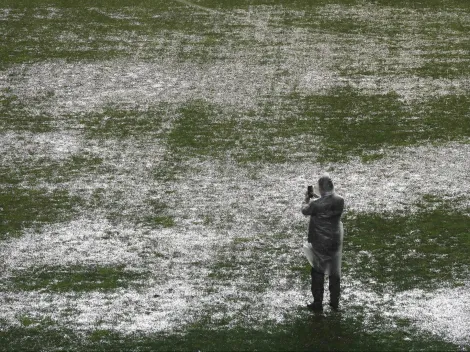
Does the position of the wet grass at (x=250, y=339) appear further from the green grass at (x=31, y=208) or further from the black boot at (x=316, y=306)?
the green grass at (x=31, y=208)

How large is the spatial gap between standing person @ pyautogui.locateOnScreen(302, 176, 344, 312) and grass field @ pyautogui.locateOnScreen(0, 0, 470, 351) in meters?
0.65

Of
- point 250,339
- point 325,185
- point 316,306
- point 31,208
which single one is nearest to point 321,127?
point 31,208

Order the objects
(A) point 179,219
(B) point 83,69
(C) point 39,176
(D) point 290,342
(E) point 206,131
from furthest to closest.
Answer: (B) point 83,69
(E) point 206,131
(C) point 39,176
(A) point 179,219
(D) point 290,342

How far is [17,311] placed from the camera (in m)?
11.4

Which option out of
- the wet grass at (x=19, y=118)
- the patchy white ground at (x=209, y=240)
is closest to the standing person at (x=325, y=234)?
the patchy white ground at (x=209, y=240)

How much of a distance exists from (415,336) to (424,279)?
172cm

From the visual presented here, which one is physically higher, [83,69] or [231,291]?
[83,69]

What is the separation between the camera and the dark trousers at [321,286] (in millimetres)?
10906

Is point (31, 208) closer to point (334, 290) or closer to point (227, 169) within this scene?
point (227, 169)

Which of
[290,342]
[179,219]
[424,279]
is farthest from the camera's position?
[179,219]

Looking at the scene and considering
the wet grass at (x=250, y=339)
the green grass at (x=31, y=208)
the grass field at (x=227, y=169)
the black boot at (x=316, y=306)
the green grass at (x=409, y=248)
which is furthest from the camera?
the green grass at (x=31, y=208)

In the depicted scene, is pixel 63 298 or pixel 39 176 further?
pixel 39 176

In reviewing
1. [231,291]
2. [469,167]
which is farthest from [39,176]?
[469,167]

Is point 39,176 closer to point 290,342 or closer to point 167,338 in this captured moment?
point 167,338
